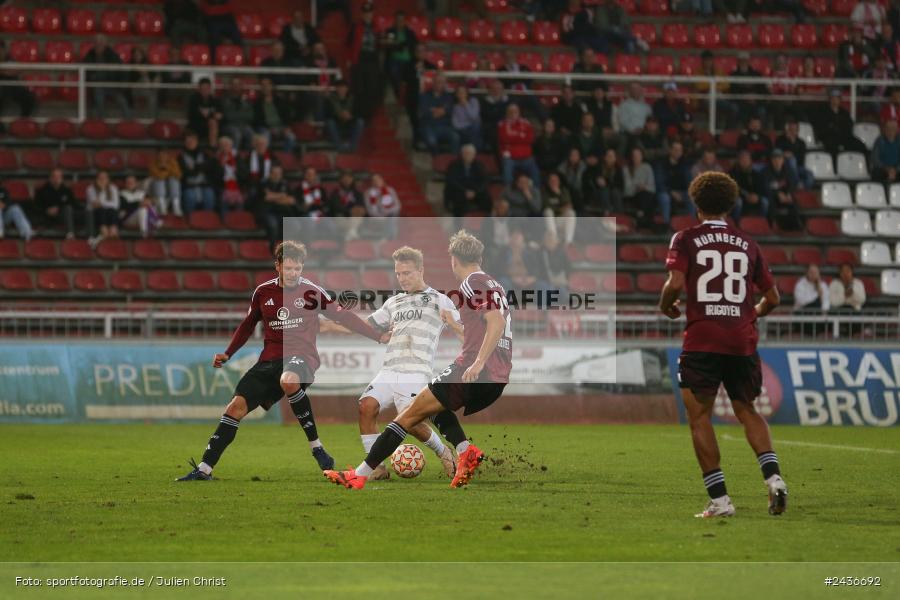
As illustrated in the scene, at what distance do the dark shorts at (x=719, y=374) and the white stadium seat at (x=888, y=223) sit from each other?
61.5 feet

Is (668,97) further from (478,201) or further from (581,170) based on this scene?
(478,201)

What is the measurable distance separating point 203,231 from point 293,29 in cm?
559

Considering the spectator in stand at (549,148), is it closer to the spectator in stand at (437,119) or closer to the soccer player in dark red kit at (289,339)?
the spectator in stand at (437,119)

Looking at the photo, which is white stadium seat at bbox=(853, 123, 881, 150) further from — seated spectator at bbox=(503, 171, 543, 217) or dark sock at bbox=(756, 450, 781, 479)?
dark sock at bbox=(756, 450, 781, 479)

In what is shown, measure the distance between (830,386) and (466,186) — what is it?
795 centimetres

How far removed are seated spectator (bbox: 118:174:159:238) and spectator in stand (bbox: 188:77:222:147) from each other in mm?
1669

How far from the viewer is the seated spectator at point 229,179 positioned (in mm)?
25750

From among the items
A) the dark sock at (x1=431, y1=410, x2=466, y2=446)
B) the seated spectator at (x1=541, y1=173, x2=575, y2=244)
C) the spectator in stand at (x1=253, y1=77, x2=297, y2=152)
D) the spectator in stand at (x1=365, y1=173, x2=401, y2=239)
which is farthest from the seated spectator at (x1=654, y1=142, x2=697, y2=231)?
the dark sock at (x1=431, y1=410, x2=466, y2=446)

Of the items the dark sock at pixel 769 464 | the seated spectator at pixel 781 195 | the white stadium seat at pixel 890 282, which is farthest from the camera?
the seated spectator at pixel 781 195

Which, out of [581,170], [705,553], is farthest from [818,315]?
[705,553]

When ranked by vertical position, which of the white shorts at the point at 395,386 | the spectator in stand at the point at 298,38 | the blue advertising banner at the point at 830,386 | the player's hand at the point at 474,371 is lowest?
the blue advertising banner at the point at 830,386

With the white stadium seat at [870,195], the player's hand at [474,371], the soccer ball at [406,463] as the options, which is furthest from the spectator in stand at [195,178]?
the player's hand at [474,371]

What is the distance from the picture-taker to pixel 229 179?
2591 cm

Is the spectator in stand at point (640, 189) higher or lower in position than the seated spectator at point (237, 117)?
lower
